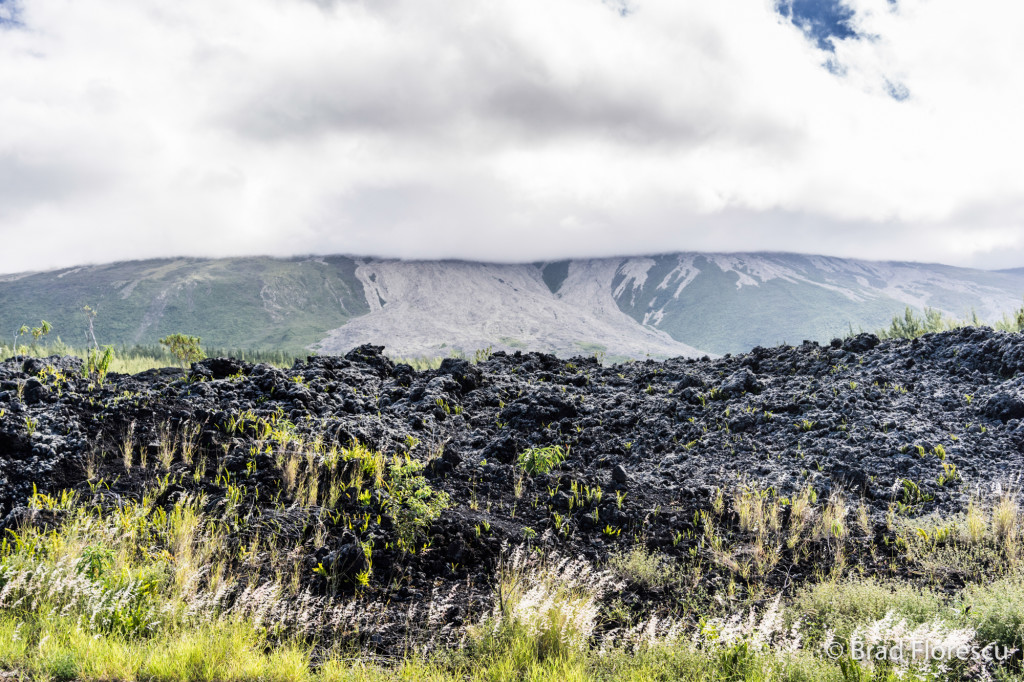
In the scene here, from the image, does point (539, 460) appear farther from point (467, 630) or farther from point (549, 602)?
point (549, 602)

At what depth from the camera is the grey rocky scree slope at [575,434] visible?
7074 mm

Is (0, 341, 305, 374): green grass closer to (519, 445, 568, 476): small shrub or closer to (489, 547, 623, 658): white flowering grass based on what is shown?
(519, 445, 568, 476): small shrub

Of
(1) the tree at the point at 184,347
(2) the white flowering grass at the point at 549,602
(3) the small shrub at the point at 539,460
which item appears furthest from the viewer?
(1) the tree at the point at 184,347

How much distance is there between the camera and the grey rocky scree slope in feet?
23.2

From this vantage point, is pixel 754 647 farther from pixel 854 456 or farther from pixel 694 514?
pixel 854 456

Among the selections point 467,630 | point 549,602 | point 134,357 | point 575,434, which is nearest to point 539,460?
point 575,434

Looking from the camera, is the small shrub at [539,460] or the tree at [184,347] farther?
the tree at [184,347]

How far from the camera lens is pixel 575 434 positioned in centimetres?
1101

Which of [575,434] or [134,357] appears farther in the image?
[134,357]

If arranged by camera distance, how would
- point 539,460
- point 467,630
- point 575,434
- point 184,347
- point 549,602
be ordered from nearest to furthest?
point 549,602
point 467,630
point 539,460
point 575,434
point 184,347

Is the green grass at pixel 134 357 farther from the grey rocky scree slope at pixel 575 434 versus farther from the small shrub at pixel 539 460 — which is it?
the small shrub at pixel 539 460

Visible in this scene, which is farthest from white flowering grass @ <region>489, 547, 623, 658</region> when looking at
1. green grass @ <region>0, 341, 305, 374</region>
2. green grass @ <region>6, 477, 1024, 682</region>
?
green grass @ <region>0, 341, 305, 374</region>

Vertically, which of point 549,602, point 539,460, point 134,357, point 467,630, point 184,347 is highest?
point 184,347

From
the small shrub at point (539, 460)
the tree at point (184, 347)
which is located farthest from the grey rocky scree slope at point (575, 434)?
the tree at point (184, 347)
